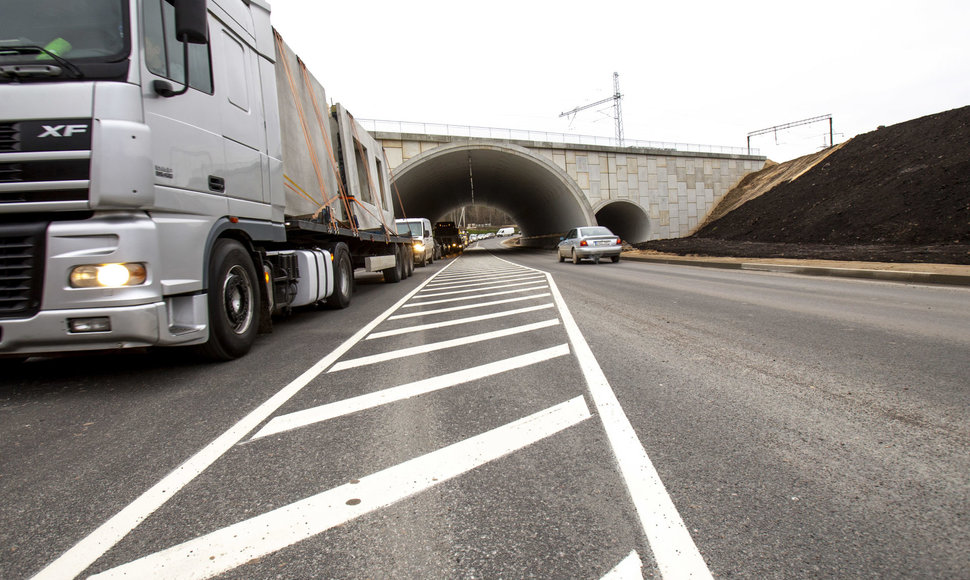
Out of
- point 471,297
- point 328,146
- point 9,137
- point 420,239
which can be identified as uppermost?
point 328,146

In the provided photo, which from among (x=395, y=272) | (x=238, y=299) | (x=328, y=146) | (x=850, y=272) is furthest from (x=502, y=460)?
(x=395, y=272)

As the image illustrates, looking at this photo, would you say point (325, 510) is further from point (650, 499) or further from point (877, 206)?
point (877, 206)

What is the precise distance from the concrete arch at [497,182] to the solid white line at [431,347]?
21.7 metres

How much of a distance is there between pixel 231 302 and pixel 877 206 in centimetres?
2050

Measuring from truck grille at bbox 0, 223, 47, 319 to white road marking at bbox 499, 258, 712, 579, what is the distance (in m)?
4.14

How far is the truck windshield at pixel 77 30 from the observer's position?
149 inches

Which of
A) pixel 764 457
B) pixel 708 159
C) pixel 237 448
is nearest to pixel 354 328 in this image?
pixel 237 448

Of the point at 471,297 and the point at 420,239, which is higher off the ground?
the point at 420,239

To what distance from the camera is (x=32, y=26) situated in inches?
154

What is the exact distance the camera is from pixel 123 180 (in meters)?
3.73

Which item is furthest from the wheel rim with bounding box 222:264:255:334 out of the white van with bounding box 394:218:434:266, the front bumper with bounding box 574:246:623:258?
the white van with bounding box 394:218:434:266

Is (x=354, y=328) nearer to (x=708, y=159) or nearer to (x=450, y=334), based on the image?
(x=450, y=334)

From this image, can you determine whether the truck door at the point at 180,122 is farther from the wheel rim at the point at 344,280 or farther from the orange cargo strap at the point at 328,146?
the wheel rim at the point at 344,280

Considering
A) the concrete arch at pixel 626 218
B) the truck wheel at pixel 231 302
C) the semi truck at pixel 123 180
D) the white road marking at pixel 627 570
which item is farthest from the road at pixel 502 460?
the concrete arch at pixel 626 218
